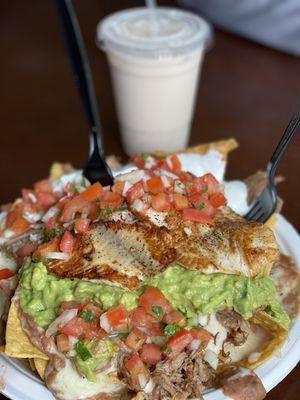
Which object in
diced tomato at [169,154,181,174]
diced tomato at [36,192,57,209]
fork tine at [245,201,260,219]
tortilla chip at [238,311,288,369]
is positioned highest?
diced tomato at [169,154,181,174]

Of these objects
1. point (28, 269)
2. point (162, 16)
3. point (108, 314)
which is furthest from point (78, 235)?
point (162, 16)

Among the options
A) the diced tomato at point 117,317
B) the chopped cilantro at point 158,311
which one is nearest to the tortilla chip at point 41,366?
the diced tomato at point 117,317

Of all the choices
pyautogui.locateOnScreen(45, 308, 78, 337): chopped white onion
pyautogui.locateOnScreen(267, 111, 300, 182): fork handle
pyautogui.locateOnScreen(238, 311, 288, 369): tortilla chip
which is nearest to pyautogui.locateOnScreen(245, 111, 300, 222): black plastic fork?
pyautogui.locateOnScreen(267, 111, 300, 182): fork handle

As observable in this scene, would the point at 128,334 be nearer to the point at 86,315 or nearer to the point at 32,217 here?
the point at 86,315

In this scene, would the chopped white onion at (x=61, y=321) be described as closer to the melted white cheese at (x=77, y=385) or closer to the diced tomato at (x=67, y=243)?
the melted white cheese at (x=77, y=385)

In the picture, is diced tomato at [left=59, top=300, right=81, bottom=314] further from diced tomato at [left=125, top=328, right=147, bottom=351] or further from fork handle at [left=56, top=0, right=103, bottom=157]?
fork handle at [left=56, top=0, right=103, bottom=157]

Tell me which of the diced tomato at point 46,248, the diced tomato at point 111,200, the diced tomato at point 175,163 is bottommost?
the diced tomato at point 175,163

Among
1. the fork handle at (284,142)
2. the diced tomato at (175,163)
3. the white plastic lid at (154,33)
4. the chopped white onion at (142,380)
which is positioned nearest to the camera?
the chopped white onion at (142,380)
